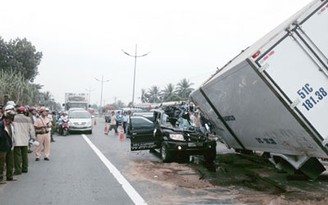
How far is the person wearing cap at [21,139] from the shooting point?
9547 millimetres

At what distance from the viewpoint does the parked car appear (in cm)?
2558

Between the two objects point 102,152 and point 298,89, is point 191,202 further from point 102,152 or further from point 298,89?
point 102,152

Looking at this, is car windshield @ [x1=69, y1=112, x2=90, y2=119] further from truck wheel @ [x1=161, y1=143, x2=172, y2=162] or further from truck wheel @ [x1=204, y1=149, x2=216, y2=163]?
truck wheel @ [x1=204, y1=149, x2=216, y2=163]

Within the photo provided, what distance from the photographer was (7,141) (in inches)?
328

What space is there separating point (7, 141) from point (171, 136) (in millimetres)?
4999

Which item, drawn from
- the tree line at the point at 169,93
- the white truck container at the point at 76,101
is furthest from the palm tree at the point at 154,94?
the white truck container at the point at 76,101

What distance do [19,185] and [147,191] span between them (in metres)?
2.82

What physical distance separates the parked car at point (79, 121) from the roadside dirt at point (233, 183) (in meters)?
14.1

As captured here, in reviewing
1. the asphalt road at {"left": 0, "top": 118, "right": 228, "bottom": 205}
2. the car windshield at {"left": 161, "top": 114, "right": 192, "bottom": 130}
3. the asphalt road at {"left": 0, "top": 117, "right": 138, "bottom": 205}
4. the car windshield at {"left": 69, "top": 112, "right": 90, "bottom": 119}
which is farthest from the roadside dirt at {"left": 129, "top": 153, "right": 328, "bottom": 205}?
the car windshield at {"left": 69, "top": 112, "right": 90, "bottom": 119}

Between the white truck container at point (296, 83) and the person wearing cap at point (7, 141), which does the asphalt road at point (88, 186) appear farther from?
the white truck container at point (296, 83)

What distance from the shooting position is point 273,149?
8.59 metres

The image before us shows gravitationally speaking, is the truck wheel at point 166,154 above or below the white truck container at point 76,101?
below

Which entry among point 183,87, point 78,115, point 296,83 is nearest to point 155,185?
point 296,83

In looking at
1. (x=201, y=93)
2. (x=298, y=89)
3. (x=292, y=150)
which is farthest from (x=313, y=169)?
(x=201, y=93)
